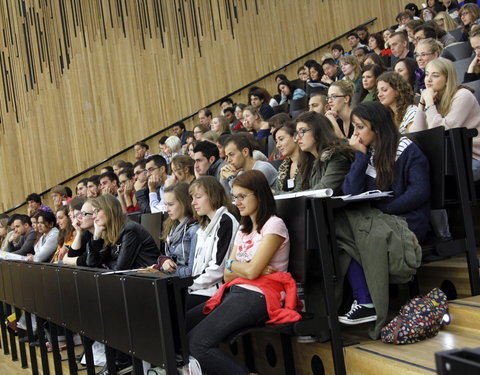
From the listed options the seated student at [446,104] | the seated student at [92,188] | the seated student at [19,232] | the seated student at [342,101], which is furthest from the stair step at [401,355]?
the seated student at [19,232]

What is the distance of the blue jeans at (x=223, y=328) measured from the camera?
222 cm

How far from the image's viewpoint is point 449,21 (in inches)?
223

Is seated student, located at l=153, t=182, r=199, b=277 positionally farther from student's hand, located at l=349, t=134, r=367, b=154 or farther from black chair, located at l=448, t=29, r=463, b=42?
black chair, located at l=448, t=29, r=463, b=42

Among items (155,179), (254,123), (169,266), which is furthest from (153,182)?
(169,266)

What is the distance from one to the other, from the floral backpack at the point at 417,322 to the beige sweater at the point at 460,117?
91 centimetres

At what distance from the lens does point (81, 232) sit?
149 inches

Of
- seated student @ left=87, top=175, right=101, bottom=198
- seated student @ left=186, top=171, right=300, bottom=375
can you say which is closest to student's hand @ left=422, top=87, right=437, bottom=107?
seated student @ left=186, top=171, right=300, bottom=375

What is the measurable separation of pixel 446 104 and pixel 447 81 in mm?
109

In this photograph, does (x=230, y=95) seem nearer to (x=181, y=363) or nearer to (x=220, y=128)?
(x=220, y=128)

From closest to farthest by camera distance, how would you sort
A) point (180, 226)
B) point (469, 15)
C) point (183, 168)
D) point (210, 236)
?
point (210, 236) < point (180, 226) < point (183, 168) < point (469, 15)

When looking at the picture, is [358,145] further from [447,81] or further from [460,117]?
[447,81]

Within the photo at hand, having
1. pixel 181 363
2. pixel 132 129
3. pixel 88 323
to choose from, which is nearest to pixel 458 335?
pixel 181 363

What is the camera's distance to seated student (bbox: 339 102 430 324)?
2.47m

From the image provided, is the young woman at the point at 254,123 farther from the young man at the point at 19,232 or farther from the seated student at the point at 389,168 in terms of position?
the seated student at the point at 389,168
